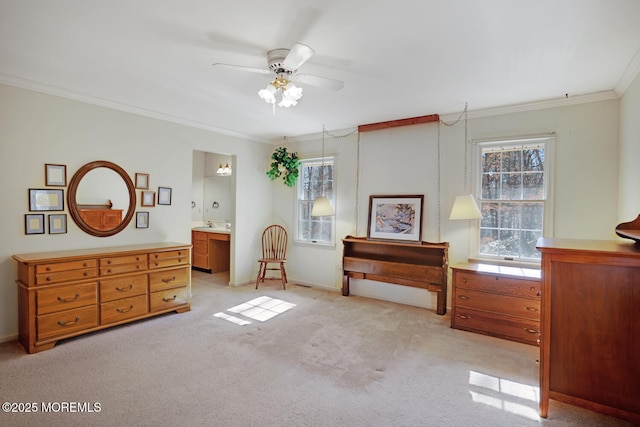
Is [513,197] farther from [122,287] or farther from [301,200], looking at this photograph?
[122,287]

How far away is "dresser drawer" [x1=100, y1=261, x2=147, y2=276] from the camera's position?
3.16 metres

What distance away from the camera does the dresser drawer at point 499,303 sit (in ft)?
9.93

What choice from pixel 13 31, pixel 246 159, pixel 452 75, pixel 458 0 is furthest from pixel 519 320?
pixel 13 31

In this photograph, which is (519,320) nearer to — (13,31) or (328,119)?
(328,119)

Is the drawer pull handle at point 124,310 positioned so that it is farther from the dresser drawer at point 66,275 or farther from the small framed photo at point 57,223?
the small framed photo at point 57,223

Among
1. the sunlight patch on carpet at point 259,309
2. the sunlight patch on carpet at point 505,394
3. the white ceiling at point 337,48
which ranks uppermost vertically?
the white ceiling at point 337,48

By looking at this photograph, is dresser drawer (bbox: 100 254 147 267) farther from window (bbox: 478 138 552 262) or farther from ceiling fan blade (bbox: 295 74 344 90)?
window (bbox: 478 138 552 262)

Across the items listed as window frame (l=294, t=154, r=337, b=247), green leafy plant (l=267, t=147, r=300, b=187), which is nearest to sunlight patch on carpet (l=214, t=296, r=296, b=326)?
window frame (l=294, t=154, r=337, b=247)

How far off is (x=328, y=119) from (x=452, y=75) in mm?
1841

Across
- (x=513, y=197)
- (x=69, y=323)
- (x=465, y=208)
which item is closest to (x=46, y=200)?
(x=69, y=323)

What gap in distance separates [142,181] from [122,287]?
4.38ft

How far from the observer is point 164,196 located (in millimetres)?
4141

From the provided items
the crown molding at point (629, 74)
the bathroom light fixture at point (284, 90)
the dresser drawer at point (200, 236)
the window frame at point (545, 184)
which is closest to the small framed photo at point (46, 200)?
the bathroom light fixture at point (284, 90)

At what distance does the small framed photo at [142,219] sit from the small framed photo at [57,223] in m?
0.73
